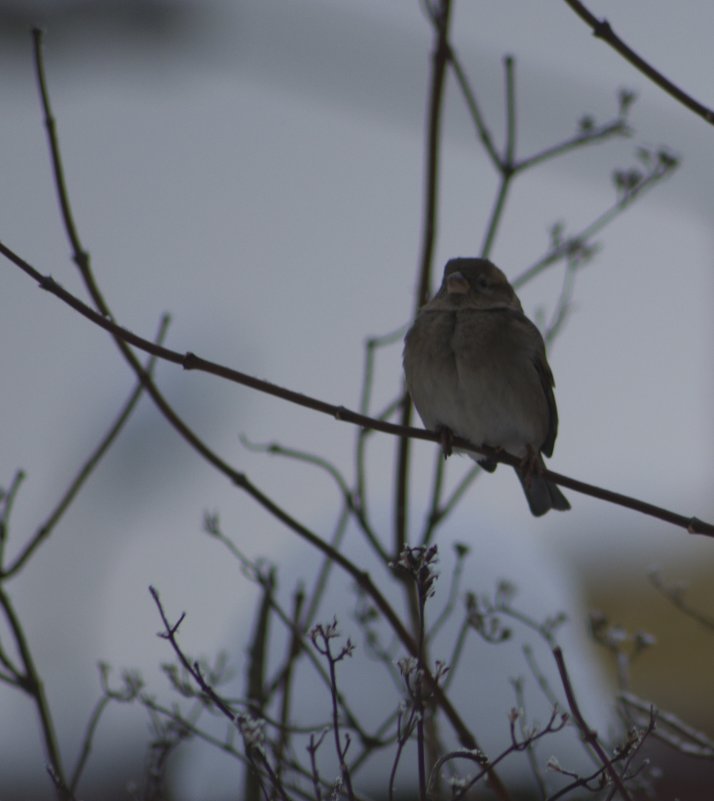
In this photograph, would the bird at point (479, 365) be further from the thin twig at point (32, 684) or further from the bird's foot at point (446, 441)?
the thin twig at point (32, 684)

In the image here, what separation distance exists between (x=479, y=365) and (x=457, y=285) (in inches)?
12.5

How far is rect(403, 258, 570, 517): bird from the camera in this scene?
4.40 meters

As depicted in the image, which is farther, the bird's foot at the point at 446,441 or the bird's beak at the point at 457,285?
the bird's beak at the point at 457,285

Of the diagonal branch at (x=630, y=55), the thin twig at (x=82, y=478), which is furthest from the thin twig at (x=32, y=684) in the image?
the diagonal branch at (x=630, y=55)

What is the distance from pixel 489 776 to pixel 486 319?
2309 mm

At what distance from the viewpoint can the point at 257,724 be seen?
2.13m

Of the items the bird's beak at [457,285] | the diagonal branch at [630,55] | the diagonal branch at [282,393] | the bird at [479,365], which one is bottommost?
the diagonal branch at [282,393]

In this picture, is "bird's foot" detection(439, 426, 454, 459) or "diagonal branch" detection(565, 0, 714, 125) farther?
"bird's foot" detection(439, 426, 454, 459)

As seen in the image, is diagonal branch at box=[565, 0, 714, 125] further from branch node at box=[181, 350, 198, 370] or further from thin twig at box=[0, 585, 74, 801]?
thin twig at box=[0, 585, 74, 801]

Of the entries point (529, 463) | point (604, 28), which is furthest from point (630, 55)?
point (529, 463)

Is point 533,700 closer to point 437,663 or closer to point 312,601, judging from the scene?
point 312,601

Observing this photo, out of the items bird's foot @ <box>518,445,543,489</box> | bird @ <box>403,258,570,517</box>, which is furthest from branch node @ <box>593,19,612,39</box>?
bird @ <box>403,258,570,517</box>

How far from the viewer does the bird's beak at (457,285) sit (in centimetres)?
451

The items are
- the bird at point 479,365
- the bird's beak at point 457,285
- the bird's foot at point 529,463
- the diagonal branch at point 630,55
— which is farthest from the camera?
the bird's beak at point 457,285
